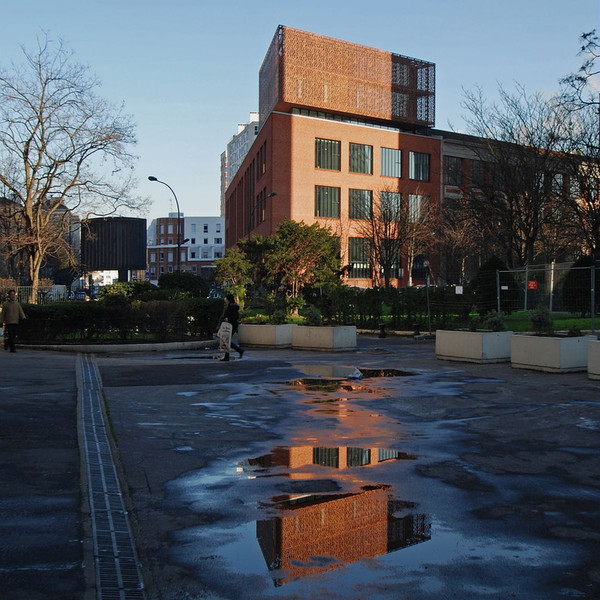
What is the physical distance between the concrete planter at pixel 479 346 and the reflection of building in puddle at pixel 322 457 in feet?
29.4

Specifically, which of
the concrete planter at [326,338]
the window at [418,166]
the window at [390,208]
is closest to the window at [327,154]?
the window at [418,166]

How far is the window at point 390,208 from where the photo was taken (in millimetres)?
48912

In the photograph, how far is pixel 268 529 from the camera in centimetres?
455

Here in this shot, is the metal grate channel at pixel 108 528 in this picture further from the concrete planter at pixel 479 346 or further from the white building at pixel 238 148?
the white building at pixel 238 148

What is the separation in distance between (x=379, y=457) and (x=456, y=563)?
272 cm

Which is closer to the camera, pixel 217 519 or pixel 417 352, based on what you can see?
pixel 217 519

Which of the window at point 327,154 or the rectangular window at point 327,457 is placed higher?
the window at point 327,154

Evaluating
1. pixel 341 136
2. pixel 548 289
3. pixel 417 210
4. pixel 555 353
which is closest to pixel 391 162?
pixel 341 136

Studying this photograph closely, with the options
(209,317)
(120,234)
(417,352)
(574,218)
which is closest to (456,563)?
(417,352)

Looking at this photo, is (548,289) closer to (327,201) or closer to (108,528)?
(108,528)

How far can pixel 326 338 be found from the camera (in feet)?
64.6

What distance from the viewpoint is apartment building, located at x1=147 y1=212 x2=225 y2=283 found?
493 ft

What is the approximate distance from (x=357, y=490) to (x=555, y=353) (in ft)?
29.6

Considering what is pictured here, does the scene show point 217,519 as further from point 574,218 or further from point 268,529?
point 574,218
